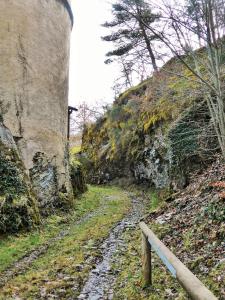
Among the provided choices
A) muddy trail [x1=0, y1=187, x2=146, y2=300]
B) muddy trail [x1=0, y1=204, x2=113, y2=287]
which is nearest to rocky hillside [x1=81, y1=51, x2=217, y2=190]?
muddy trail [x1=0, y1=187, x2=146, y2=300]

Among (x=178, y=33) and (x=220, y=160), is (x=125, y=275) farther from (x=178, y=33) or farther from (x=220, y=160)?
(x=220, y=160)

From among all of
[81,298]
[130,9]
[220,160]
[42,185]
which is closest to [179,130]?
[220,160]

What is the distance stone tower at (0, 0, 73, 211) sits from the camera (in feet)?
37.9

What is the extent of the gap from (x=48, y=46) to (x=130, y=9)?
308 inches

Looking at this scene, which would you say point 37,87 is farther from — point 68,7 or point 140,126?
point 140,126

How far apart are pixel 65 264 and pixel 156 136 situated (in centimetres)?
1019

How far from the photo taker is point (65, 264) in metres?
6.73

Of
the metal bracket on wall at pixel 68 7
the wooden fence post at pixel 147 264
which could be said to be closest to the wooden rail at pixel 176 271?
the wooden fence post at pixel 147 264

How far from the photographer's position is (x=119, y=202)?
14.8m

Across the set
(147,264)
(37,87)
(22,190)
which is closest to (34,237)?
(22,190)

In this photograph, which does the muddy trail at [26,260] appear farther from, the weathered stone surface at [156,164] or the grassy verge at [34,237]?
the weathered stone surface at [156,164]

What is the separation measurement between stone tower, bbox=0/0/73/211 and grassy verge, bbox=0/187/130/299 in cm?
215

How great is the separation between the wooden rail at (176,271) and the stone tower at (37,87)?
724 cm

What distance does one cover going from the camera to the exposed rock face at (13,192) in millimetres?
9180
